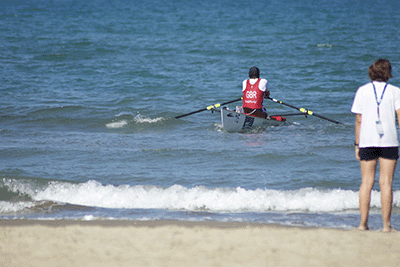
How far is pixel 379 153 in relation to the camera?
4.08m

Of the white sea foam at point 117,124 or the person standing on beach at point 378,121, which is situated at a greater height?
the person standing on beach at point 378,121

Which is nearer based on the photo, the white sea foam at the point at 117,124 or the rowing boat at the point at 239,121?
the rowing boat at the point at 239,121

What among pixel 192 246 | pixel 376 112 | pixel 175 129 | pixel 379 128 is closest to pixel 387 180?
pixel 379 128

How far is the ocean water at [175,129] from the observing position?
228 inches

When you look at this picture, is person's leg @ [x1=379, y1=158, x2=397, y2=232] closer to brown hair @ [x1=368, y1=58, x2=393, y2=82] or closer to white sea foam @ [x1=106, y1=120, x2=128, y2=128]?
brown hair @ [x1=368, y1=58, x2=393, y2=82]

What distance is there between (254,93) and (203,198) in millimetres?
4995

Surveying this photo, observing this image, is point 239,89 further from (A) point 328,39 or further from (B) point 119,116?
(A) point 328,39

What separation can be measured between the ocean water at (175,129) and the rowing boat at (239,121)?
0.24 m

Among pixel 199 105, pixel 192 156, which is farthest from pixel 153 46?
pixel 192 156

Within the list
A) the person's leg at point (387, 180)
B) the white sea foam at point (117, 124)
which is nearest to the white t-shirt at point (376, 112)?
the person's leg at point (387, 180)

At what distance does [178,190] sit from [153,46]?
21.4 metres

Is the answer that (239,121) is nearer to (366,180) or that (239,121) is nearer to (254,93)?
(254,93)

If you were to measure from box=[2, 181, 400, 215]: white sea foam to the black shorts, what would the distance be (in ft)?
5.51

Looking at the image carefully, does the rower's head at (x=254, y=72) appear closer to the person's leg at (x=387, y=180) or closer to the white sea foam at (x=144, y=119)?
the white sea foam at (x=144, y=119)
